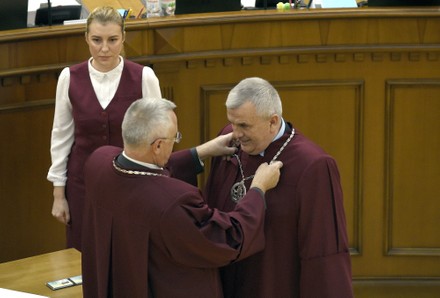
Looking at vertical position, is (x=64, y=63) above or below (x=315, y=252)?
→ above

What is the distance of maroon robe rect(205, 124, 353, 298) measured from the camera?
324 centimetres

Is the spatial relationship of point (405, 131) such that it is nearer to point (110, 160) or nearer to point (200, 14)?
point (200, 14)

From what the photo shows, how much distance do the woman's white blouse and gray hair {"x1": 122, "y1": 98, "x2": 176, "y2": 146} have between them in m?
0.77

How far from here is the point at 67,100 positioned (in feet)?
12.6

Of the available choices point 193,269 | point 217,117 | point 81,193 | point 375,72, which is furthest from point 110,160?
point 375,72

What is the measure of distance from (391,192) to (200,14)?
1348mm

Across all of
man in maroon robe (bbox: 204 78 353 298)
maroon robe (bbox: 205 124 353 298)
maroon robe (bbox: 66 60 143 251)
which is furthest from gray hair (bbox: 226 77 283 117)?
maroon robe (bbox: 66 60 143 251)

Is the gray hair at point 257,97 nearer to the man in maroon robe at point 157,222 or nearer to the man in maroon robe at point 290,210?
the man in maroon robe at point 290,210

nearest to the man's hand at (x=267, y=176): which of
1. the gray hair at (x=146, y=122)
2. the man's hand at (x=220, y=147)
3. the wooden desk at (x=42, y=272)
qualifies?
the man's hand at (x=220, y=147)

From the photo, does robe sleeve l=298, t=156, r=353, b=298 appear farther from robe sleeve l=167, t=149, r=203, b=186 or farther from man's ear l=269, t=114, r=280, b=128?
robe sleeve l=167, t=149, r=203, b=186

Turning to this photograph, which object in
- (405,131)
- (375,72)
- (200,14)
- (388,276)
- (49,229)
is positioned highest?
(200,14)

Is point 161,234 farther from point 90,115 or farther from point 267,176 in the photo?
point 90,115

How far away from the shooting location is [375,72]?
4.90 meters

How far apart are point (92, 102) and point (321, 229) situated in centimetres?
110
